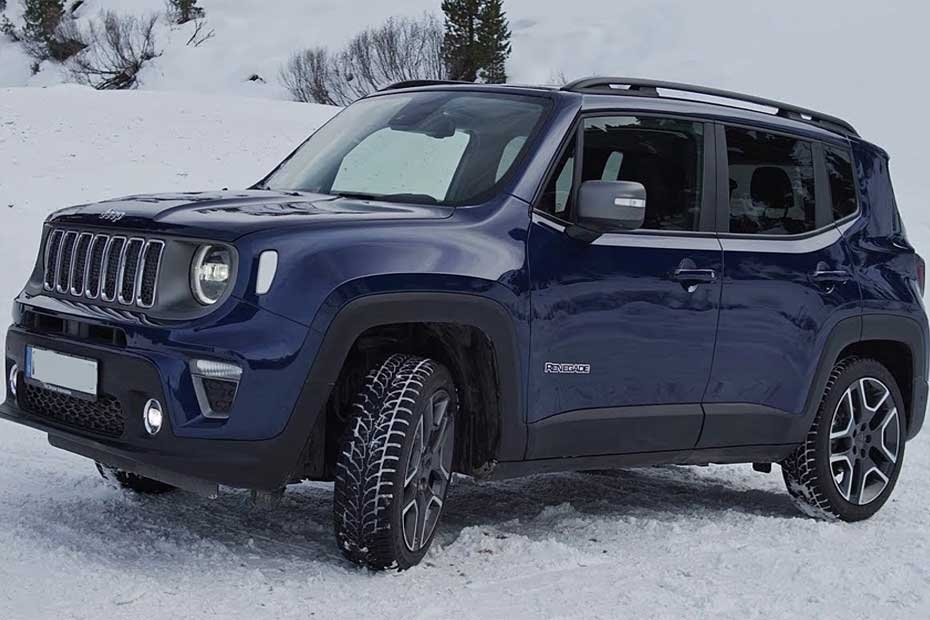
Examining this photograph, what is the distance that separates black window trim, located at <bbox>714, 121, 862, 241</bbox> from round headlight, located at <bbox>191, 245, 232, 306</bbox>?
7.32ft

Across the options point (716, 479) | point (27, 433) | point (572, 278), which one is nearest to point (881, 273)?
point (716, 479)

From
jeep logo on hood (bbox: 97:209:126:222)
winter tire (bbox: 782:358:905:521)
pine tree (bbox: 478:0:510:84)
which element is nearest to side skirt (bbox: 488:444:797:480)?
winter tire (bbox: 782:358:905:521)

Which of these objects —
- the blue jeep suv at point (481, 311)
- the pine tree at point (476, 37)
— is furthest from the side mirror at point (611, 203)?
the pine tree at point (476, 37)

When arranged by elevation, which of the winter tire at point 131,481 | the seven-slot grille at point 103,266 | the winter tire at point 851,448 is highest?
the seven-slot grille at point 103,266

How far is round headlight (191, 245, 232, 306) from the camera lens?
420 centimetres

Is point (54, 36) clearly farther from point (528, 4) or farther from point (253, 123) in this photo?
point (253, 123)

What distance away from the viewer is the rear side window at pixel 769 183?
5672 millimetres

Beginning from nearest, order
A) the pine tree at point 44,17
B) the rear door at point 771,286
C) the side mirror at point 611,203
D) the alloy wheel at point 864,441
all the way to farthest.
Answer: the side mirror at point 611,203, the rear door at point 771,286, the alloy wheel at point 864,441, the pine tree at point 44,17

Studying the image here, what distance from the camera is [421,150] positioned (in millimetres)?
5234

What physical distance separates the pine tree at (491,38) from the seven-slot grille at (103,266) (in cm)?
5548

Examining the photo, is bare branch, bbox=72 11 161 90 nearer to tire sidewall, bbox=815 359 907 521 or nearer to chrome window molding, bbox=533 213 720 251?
tire sidewall, bbox=815 359 907 521

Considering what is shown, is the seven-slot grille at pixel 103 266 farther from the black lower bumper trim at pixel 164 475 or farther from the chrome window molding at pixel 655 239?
the chrome window molding at pixel 655 239

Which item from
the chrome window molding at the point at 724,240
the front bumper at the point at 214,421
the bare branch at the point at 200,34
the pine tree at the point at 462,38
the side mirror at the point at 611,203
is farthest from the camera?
the bare branch at the point at 200,34

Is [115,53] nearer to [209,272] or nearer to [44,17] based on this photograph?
[44,17]
